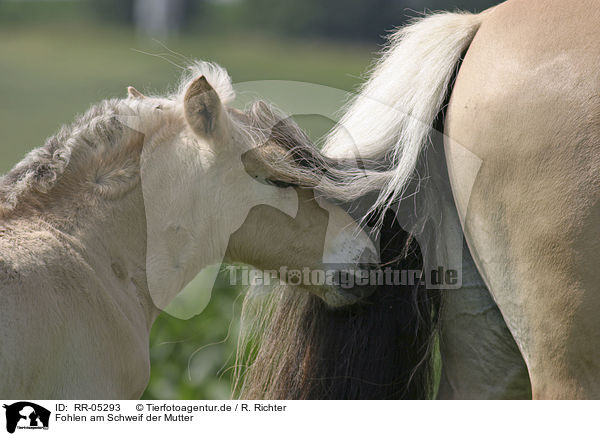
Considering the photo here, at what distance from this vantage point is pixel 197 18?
41.4 m

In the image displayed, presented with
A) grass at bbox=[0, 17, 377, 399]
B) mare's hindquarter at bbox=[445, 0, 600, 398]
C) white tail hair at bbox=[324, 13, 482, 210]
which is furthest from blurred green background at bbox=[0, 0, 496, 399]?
mare's hindquarter at bbox=[445, 0, 600, 398]

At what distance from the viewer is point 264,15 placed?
40188 millimetres

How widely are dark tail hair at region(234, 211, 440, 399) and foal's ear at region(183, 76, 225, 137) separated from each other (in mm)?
812

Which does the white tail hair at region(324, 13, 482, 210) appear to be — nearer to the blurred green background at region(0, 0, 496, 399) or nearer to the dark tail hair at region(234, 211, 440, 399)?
the dark tail hair at region(234, 211, 440, 399)

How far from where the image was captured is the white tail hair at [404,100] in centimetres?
289

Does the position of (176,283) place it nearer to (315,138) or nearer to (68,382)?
(68,382)

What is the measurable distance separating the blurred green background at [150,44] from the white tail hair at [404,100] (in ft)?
44.6

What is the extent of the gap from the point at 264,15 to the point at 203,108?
38.8 m

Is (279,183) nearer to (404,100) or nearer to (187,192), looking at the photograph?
(187,192)

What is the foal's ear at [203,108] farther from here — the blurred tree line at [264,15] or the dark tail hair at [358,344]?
the blurred tree line at [264,15]

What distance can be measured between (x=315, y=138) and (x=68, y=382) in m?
1.66
